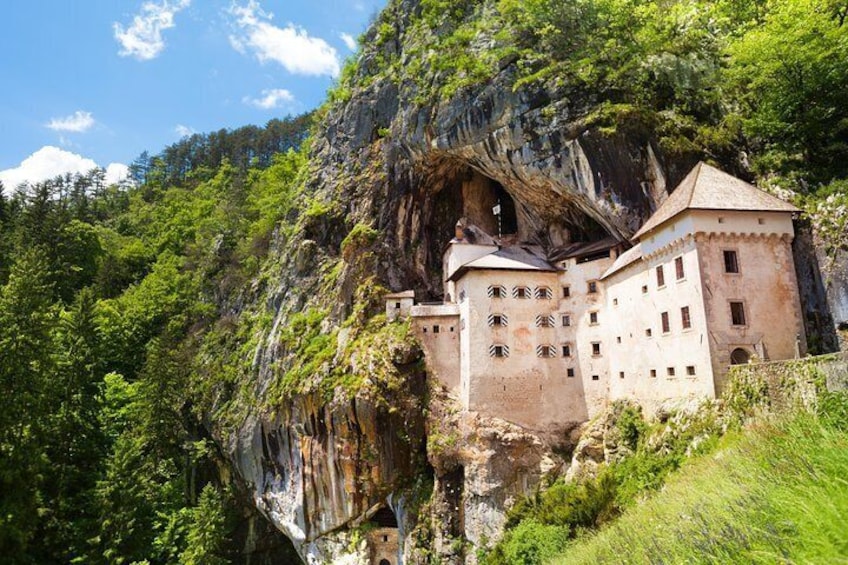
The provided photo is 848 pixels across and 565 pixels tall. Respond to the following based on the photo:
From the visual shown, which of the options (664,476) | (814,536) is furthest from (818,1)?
(814,536)

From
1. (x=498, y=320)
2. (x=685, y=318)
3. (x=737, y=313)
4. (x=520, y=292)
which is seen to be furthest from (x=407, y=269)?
(x=737, y=313)

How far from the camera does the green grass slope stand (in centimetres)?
658

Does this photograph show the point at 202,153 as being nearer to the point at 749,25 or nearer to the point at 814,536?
the point at 749,25

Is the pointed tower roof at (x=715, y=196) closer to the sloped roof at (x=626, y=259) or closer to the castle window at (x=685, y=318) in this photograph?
the sloped roof at (x=626, y=259)

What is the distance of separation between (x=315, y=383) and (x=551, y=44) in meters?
26.0

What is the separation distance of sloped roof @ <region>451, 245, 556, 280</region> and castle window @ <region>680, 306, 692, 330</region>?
10550mm

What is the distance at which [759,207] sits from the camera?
76.6 ft

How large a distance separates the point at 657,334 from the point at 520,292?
9345mm

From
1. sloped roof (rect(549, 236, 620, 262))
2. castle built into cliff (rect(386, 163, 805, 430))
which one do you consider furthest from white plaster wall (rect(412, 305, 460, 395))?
sloped roof (rect(549, 236, 620, 262))

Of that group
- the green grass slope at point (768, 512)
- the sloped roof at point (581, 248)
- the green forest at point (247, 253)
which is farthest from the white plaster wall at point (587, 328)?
the green grass slope at point (768, 512)

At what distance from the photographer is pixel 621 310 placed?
29.5 m

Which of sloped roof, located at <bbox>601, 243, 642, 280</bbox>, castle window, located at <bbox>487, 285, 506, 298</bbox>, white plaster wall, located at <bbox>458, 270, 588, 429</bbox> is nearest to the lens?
sloped roof, located at <bbox>601, 243, 642, 280</bbox>

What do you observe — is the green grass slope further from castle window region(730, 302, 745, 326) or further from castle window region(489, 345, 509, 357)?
castle window region(489, 345, 509, 357)

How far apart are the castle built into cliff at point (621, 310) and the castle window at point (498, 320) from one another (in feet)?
0.20
